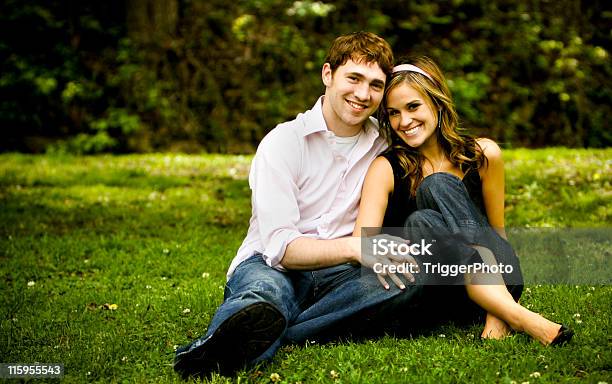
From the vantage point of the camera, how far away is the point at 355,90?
12.3 ft

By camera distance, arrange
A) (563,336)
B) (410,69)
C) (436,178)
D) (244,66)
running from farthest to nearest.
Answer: (244,66), (410,69), (436,178), (563,336)

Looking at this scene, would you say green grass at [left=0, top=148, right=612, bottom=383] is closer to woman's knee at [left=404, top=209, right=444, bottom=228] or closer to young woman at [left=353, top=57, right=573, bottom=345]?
young woman at [left=353, top=57, right=573, bottom=345]

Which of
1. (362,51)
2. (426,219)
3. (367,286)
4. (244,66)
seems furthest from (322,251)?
(244,66)

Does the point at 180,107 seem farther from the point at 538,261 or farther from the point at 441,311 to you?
the point at 441,311

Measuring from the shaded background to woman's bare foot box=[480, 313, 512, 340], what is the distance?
8069 millimetres

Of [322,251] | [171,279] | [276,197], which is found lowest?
[171,279]

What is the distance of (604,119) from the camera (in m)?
11.9

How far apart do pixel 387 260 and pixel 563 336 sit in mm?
875

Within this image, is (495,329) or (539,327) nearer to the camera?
(539,327)

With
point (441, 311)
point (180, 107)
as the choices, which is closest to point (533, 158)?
point (180, 107)

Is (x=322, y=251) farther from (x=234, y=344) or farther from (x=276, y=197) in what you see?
(x=234, y=344)

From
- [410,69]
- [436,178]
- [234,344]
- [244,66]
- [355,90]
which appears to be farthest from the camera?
[244,66]

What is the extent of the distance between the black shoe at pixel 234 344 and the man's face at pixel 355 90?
122cm

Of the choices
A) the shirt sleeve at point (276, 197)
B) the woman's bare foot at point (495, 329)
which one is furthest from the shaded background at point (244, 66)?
the woman's bare foot at point (495, 329)
